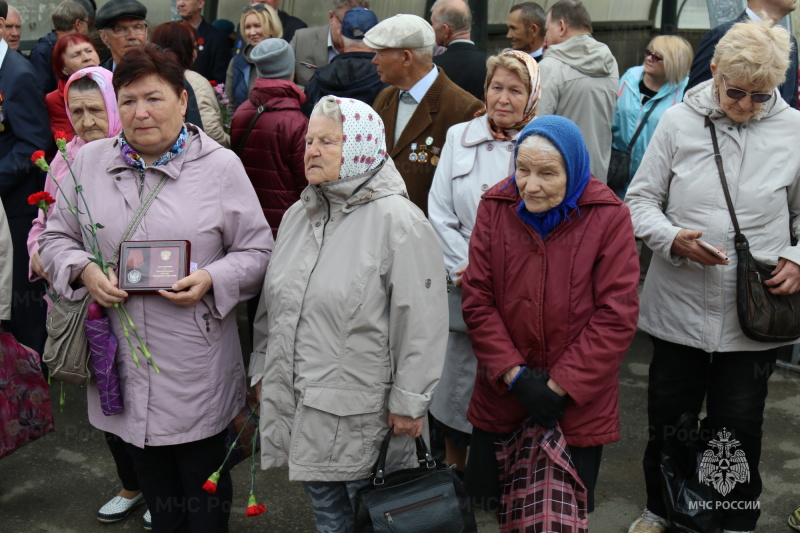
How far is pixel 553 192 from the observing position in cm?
302

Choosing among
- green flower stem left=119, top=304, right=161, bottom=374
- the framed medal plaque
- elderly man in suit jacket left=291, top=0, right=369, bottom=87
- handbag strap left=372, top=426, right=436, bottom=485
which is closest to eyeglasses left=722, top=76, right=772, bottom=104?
handbag strap left=372, top=426, right=436, bottom=485

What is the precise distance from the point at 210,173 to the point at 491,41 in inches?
252

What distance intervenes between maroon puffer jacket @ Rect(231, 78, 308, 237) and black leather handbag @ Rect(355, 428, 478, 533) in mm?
2234

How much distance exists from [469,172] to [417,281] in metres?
0.99

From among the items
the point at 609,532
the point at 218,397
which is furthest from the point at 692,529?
the point at 218,397

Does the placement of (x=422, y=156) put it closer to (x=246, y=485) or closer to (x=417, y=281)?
(x=417, y=281)

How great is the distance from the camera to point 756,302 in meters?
3.43

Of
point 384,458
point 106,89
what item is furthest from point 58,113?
point 384,458

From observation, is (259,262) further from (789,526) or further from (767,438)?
(767,438)

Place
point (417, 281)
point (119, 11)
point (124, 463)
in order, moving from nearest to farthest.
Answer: point (417, 281) < point (124, 463) < point (119, 11)

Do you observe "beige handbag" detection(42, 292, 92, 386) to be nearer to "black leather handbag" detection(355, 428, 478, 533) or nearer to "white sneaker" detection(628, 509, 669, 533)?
"black leather handbag" detection(355, 428, 478, 533)

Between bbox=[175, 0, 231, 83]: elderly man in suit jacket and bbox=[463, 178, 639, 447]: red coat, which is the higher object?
bbox=[175, 0, 231, 83]: elderly man in suit jacket

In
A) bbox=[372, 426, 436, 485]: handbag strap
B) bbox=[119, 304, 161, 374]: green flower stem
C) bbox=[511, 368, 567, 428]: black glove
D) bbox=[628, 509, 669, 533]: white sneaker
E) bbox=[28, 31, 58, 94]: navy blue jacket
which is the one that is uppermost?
bbox=[28, 31, 58, 94]: navy blue jacket

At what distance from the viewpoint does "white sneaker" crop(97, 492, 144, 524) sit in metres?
4.02
